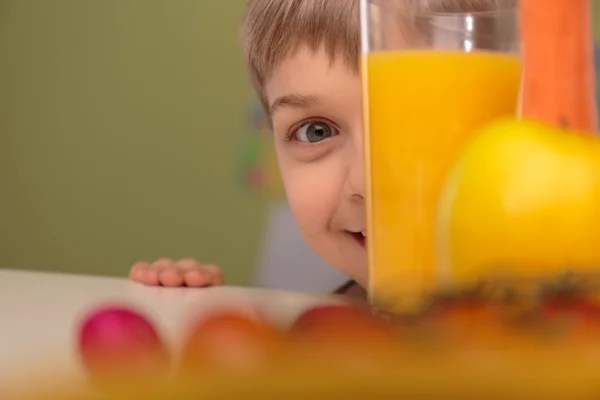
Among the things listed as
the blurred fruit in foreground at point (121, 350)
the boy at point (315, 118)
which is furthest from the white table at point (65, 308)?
the boy at point (315, 118)

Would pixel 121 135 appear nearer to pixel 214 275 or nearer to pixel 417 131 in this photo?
pixel 214 275

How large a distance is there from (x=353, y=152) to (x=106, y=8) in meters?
1.03

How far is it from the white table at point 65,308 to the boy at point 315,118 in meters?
0.12

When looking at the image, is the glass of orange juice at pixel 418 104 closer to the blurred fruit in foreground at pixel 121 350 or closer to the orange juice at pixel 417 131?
the orange juice at pixel 417 131

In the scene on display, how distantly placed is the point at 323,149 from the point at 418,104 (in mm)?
463

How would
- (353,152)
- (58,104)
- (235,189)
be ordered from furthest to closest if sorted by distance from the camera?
(58,104) < (235,189) < (353,152)

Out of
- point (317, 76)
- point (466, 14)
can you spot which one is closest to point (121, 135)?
point (317, 76)

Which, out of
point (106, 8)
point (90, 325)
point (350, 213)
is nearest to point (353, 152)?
point (350, 213)

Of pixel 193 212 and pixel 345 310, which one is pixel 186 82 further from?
pixel 345 310

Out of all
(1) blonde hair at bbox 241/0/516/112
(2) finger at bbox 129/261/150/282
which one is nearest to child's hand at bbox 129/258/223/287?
(2) finger at bbox 129/261/150/282

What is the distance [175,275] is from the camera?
2.57ft

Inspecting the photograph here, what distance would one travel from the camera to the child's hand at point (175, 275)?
78cm

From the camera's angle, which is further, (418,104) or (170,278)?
(170,278)

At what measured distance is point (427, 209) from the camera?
0.35 meters
